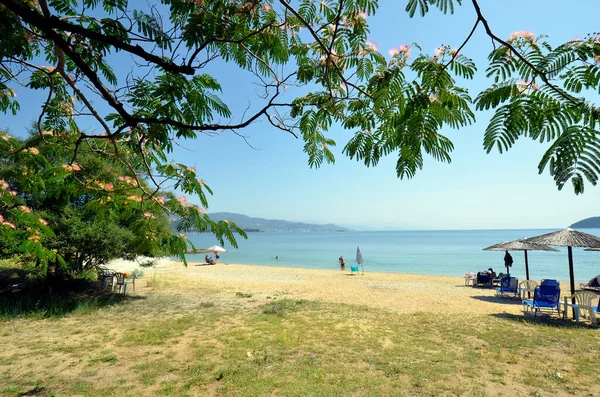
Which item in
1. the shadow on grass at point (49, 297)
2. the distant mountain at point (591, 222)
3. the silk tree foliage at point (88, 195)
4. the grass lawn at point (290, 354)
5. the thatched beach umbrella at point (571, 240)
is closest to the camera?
the silk tree foliage at point (88, 195)

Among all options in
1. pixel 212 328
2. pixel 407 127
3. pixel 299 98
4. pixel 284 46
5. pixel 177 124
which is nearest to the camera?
pixel 407 127

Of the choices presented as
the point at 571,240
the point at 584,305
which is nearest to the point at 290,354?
the point at 584,305

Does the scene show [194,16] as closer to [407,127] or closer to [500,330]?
[407,127]

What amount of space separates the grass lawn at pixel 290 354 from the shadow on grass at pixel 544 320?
0.20 ft

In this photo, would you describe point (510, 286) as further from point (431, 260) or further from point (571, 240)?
point (431, 260)

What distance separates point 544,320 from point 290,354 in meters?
7.74

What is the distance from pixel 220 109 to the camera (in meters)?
3.03

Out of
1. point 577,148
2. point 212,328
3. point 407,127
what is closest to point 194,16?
point 407,127

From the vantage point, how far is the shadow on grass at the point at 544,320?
27.9ft

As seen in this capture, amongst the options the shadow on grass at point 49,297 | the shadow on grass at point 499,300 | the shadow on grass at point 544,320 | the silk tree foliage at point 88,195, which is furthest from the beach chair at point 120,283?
the shadow on grass at point 499,300

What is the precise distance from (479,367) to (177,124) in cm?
624

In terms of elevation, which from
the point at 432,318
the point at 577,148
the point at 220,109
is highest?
the point at 220,109

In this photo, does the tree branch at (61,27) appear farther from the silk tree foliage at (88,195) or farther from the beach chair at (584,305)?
the beach chair at (584,305)

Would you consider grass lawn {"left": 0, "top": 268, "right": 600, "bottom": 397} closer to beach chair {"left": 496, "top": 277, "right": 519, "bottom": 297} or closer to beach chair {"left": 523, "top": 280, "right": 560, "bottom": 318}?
beach chair {"left": 523, "top": 280, "right": 560, "bottom": 318}
